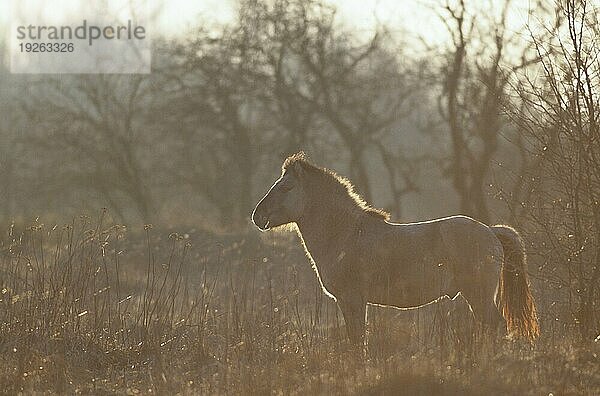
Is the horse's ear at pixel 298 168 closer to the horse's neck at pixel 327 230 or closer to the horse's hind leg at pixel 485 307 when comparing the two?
the horse's neck at pixel 327 230

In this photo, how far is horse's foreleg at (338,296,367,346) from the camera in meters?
9.59

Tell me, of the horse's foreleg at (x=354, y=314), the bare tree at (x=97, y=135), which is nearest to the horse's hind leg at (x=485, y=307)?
the horse's foreleg at (x=354, y=314)

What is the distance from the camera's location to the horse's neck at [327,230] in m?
10.1

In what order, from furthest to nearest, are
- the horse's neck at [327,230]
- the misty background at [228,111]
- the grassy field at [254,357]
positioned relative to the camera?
the misty background at [228,111]
the horse's neck at [327,230]
the grassy field at [254,357]

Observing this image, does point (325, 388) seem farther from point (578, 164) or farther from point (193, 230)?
point (193, 230)

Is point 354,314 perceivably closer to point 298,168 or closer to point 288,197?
point 288,197

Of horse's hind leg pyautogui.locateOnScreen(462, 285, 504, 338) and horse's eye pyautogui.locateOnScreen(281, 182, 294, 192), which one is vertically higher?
horse's eye pyautogui.locateOnScreen(281, 182, 294, 192)

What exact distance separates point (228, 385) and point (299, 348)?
3.77 ft

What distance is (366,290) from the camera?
388 inches

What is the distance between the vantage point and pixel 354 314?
9.71 metres

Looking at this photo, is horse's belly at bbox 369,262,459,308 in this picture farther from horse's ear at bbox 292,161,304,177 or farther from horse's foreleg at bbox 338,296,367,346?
horse's ear at bbox 292,161,304,177

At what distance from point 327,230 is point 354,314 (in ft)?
3.05

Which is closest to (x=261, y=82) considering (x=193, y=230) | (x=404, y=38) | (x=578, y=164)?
(x=404, y=38)

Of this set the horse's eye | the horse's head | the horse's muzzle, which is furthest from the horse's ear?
the horse's muzzle
